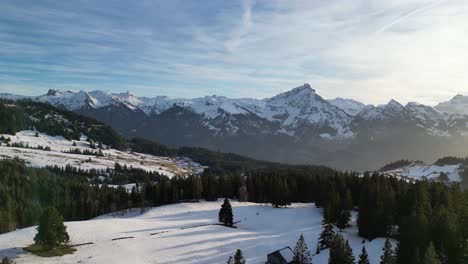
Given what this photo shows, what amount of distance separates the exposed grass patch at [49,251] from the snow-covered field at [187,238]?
153cm

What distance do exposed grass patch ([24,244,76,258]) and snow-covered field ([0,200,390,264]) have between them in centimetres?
153

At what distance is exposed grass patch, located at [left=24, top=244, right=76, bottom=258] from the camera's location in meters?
72.6

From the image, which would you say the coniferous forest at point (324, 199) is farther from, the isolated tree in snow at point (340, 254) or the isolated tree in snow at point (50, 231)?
the isolated tree in snow at point (50, 231)

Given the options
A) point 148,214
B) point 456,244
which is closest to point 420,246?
point 456,244

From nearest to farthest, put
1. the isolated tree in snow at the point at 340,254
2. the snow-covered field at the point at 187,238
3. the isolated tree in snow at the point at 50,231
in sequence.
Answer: the isolated tree in snow at the point at 340,254 → the isolated tree in snow at the point at 50,231 → the snow-covered field at the point at 187,238

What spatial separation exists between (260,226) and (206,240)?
1044 inches

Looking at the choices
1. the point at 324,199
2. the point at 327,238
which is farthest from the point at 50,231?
the point at 324,199

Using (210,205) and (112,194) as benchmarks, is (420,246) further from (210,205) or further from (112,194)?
(112,194)

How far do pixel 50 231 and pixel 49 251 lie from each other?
391 centimetres

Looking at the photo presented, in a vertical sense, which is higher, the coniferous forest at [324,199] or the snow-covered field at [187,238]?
the coniferous forest at [324,199]

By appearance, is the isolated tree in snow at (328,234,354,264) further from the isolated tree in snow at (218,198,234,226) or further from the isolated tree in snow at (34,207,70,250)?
the isolated tree in snow at (34,207,70,250)

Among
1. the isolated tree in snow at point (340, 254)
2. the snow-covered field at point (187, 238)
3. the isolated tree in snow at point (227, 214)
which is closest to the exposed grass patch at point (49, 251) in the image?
the snow-covered field at point (187, 238)

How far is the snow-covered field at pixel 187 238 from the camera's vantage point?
7525 centimetres

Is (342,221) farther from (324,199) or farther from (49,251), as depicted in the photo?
(49,251)
